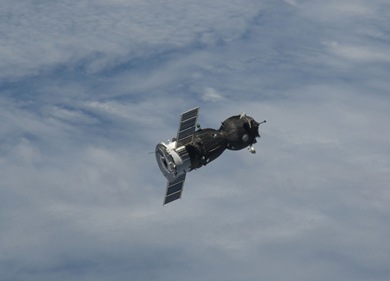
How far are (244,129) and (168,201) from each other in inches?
925

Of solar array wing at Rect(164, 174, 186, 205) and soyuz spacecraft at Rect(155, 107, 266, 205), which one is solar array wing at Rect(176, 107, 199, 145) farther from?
solar array wing at Rect(164, 174, 186, 205)

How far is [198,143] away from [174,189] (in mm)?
13333

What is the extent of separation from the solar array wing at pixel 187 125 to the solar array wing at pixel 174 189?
391 inches

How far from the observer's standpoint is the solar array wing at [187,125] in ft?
528

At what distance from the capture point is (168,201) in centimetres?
16950

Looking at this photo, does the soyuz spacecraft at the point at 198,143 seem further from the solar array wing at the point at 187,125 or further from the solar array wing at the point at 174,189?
the solar array wing at the point at 174,189

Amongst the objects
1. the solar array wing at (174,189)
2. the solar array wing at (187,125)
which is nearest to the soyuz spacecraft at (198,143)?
the solar array wing at (187,125)

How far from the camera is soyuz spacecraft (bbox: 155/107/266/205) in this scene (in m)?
162

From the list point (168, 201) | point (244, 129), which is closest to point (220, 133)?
point (244, 129)

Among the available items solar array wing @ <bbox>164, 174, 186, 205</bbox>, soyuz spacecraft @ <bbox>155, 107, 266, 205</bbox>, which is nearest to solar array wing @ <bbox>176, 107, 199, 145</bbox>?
soyuz spacecraft @ <bbox>155, 107, 266, 205</bbox>

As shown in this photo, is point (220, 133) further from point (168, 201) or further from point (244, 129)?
point (168, 201)

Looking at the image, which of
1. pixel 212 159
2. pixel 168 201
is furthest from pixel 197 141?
pixel 168 201

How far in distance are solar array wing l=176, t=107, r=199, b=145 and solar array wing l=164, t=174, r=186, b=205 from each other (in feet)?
32.6

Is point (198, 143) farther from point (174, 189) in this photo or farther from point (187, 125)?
point (174, 189)
